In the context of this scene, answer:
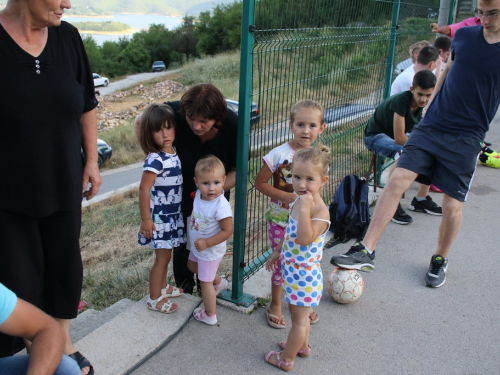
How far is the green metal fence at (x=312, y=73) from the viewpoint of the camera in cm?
291

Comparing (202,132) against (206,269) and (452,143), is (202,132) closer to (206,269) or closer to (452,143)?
(206,269)

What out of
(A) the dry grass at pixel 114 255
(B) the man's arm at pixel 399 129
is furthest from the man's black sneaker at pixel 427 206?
Result: (A) the dry grass at pixel 114 255

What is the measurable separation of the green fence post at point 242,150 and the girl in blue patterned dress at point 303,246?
0.52 m

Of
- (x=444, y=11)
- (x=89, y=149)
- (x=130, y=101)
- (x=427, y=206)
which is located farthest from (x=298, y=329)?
(x=130, y=101)

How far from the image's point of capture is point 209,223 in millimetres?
2848

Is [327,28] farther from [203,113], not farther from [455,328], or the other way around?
[455,328]

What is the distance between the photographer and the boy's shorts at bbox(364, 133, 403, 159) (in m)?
4.64

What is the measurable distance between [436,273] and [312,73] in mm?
1886

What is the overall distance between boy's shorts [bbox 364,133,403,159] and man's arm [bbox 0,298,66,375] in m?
3.75

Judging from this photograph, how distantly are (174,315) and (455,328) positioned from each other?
1879 millimetres

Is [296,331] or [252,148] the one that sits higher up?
[252,148]

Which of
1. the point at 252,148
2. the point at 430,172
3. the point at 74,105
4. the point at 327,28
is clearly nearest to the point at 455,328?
the point at 430,172

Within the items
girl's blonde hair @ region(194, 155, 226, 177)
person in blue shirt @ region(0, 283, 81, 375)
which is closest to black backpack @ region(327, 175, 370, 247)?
girl's blonde hair @ region(194, 155, 226, 177)

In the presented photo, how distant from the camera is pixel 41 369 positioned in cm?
163
